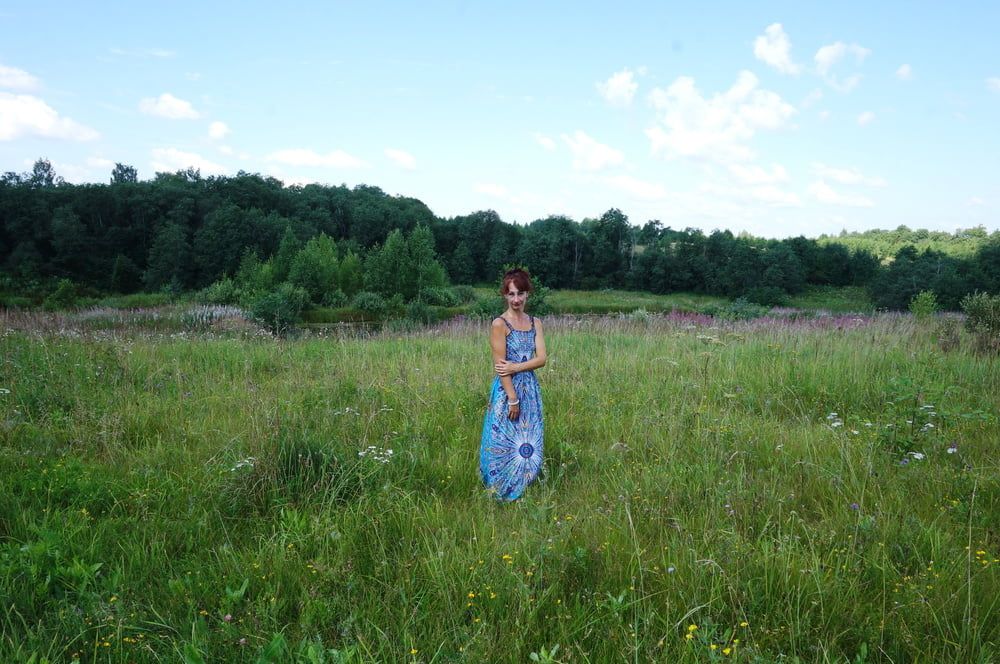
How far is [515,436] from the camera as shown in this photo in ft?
13.4

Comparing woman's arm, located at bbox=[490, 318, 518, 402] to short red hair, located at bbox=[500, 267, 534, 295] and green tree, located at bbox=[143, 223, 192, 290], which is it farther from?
green tree, located at bbox=[143, 223, 192, 290]

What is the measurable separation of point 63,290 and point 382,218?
133 ft

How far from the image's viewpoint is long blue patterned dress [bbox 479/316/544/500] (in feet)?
13.2

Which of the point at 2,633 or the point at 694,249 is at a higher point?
the point at 694,249

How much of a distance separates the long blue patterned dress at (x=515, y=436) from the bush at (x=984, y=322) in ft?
26.8

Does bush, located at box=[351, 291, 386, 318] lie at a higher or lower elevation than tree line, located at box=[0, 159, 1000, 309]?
lower

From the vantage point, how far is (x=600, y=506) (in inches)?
137

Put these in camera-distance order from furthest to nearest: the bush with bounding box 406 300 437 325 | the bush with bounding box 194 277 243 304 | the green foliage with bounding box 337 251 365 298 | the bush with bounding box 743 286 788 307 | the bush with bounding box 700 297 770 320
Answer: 1. the bush with bounding box 743 286 788 307
2. the green foliage with bounding box 337 251 365 298
3. the bush with bounding box 194 277 243 304
4. the bush with bounding box 406 300 437 325
5. the bush with bounding box 700 297 770 320

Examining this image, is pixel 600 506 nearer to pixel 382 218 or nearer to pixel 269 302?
pixel 269 302

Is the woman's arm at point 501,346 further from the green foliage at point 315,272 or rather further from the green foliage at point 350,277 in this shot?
the green foliage at point 350,277


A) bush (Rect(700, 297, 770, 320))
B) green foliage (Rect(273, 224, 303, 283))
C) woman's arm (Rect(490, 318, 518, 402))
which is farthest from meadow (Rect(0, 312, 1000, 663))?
green foliage (Rect(273, 224, 303, 283))

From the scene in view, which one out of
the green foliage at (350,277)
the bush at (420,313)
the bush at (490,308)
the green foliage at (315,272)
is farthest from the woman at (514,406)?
the green foliage at (350,277)

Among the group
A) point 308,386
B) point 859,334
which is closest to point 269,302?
point 308,386

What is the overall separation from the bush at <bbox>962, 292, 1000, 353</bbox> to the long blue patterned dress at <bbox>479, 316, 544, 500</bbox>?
26.8 ft
